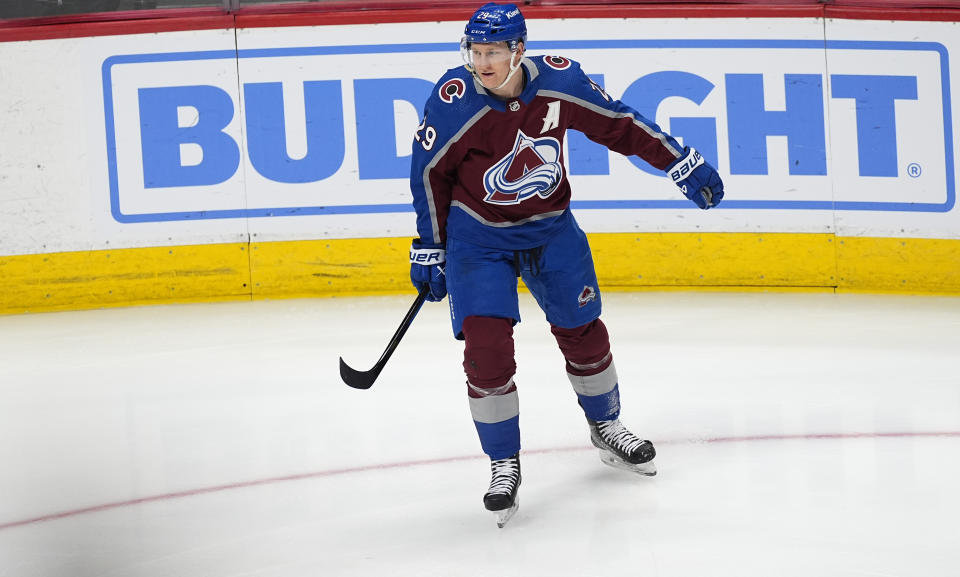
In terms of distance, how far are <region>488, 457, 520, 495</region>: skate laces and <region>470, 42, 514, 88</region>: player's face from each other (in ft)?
3.09

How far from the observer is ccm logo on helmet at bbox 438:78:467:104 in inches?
108

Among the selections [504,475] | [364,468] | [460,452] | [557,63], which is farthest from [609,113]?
[364,468]

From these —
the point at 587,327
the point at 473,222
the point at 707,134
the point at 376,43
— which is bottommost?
the point at 587,327

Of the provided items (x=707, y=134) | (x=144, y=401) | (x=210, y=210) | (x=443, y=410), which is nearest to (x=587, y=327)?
(x=443, y=410)

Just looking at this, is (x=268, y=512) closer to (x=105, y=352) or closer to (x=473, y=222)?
(x=473, y=222)

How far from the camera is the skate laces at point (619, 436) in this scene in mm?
2977

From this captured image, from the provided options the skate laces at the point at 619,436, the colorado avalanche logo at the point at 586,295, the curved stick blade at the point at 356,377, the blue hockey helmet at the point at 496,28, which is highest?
the blue hockey helmet at the point at 496,28

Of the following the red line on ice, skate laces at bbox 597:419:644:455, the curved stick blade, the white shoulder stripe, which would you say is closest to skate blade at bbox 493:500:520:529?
skate laces at bbox 597:419:644:455

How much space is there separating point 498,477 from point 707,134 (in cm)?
339

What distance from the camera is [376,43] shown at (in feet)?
19.1

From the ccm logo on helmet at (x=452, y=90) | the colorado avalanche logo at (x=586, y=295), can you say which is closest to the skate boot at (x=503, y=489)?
the colorado avalanche logo at (x=586, y=295)

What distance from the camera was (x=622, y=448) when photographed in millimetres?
2994

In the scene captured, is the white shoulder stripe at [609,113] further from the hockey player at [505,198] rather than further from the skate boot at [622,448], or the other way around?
the skate boot at [622,448]

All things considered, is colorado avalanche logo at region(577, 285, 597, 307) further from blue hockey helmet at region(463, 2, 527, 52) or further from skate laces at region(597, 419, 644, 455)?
blue hockey helmet at region(463, 2, 527, 52)
